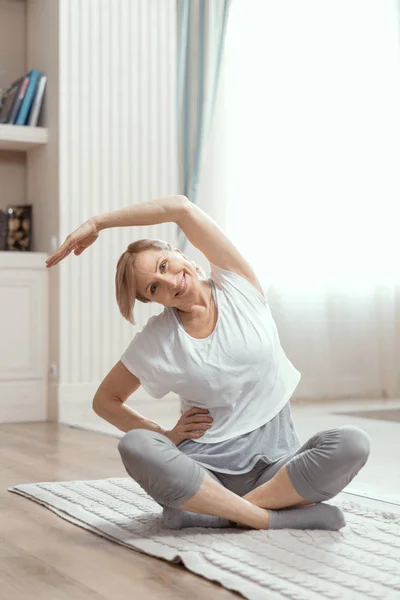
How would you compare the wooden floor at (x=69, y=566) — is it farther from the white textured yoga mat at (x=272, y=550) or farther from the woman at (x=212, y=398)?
the woman at (x=212, y=398)

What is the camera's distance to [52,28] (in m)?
4.34

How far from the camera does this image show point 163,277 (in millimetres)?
1967

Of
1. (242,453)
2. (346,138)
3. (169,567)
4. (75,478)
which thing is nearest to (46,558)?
(169,567)

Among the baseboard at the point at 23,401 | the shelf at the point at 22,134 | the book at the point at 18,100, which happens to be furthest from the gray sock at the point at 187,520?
the book at the point at 18,100

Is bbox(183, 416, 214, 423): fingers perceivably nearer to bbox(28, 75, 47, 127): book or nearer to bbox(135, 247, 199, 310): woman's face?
A: bbox(135, 247, 199, 310): woman's face

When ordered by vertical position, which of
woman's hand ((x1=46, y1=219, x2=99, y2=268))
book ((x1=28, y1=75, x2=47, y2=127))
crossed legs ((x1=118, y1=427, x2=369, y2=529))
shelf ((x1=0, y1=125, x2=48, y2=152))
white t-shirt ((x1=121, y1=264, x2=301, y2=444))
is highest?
book ((x1=28, y1=75, x2=47, y2=127))

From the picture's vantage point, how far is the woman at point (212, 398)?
1.90 m

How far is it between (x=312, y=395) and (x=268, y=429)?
3128 millimetres

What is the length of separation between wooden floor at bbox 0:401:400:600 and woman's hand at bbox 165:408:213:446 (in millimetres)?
257

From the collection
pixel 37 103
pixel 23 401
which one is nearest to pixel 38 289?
pixel 23 401

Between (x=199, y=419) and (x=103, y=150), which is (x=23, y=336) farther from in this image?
(x=199, y=419)

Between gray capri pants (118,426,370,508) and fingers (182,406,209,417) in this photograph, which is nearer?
gray capri pants (118,426,370,508)

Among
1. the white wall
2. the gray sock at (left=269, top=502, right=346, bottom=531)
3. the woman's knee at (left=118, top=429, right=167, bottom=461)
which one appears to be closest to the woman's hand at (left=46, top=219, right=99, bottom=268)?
the woman's knee at (left=118, top=429, right=167, bottom=461)

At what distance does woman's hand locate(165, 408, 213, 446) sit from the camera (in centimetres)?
204
